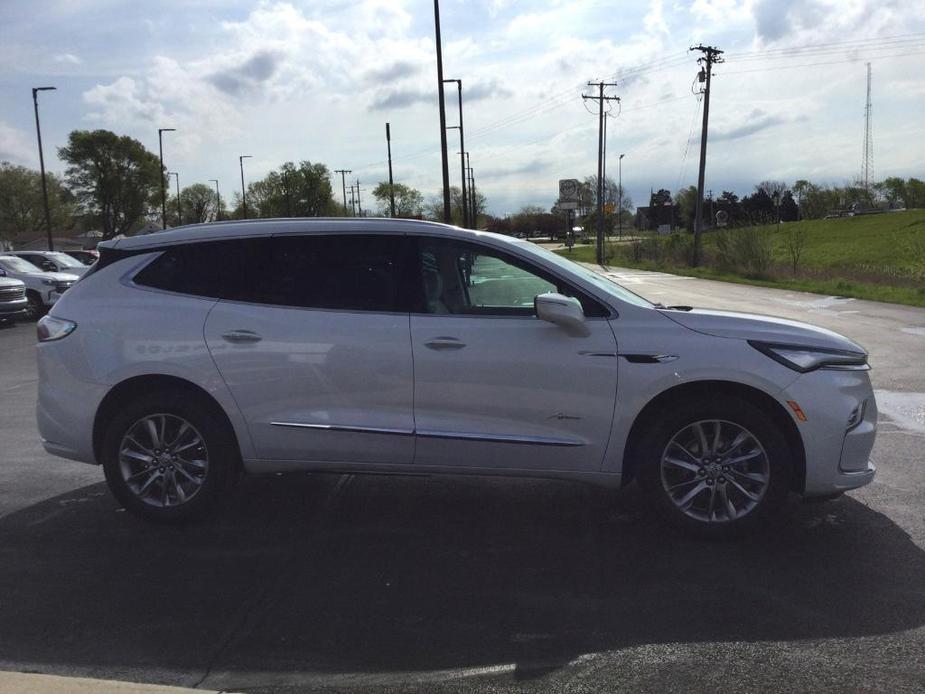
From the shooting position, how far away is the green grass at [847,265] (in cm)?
2801

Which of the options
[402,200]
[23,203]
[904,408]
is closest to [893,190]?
[402,200]

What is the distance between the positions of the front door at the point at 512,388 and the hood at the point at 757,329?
49 centimetres

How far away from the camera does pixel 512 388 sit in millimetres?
4863

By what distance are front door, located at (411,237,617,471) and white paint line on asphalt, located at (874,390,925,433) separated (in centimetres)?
453

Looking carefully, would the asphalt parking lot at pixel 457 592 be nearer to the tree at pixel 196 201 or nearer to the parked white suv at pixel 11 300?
the parked white suv at pixel 11 300

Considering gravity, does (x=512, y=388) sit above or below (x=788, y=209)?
below

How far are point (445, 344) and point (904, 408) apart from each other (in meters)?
6.18

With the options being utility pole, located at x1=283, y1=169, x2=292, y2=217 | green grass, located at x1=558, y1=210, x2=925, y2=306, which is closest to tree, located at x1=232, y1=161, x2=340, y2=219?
utility pole, located at x1=283, y1=169, x2=292, y2=217

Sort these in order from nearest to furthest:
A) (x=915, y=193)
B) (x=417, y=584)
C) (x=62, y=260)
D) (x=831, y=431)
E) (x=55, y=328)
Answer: (x=417, y=584)
(x=831, y=431)
(x=55, y=328)
(x=62, y=260)
(x=915, y=193)

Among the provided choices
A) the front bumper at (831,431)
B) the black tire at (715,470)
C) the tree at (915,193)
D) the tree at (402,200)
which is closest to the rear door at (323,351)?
the black tire at (715,470)

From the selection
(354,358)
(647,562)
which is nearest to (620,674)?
(647,562)

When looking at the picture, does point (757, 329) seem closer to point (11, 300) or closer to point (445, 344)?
point (445, 344)

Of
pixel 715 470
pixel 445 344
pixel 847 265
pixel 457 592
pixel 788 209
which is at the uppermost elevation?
pixel 788 209

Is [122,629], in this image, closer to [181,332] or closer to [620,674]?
[181,332]
